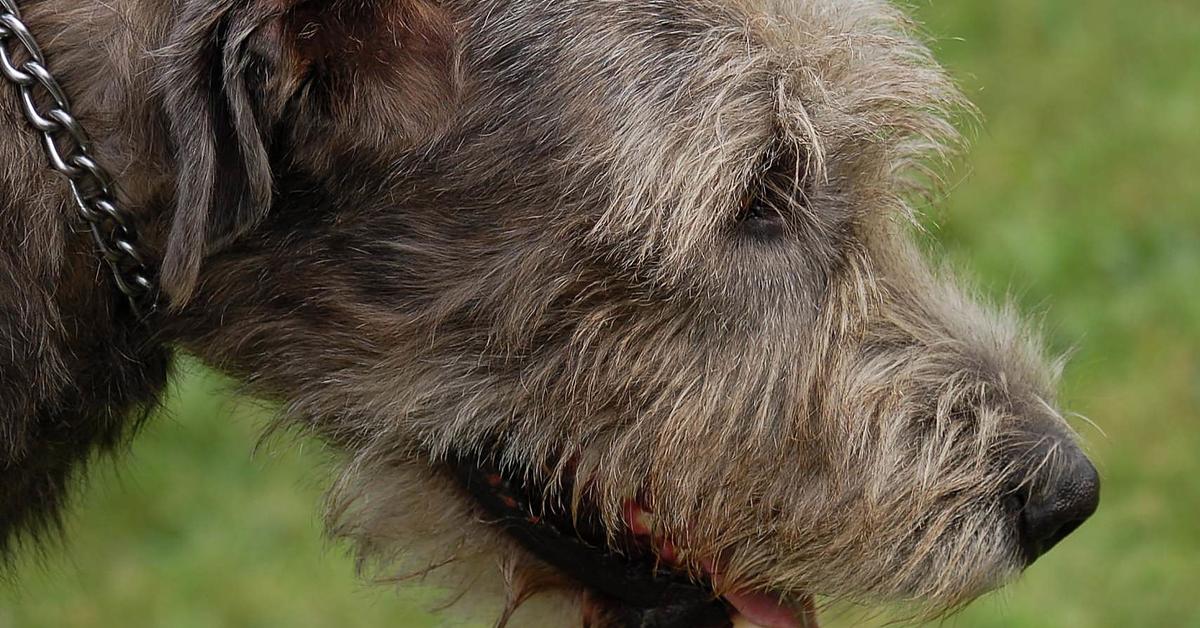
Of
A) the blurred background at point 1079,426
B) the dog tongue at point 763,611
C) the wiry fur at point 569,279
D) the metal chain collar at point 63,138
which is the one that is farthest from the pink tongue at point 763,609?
the metal chain collar at point 63,138

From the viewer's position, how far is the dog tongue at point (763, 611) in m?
4.16

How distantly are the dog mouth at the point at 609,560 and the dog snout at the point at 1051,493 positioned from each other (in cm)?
62

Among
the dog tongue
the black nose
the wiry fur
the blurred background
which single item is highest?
the wiry fur

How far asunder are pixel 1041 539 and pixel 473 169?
1761mm

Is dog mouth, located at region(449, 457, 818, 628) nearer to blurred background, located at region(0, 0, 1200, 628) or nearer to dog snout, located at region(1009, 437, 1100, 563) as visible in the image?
dog snout, located at region(1009, 437, 1100, 563)

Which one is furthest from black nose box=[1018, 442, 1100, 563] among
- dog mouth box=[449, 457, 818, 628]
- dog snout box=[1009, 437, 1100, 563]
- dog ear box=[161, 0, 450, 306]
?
dog ear box=[161, 0, 450, 306]

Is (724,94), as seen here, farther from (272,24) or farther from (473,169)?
(272,24)

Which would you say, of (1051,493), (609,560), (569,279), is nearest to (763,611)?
(609,560)

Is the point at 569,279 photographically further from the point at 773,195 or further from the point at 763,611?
the point at 763,611

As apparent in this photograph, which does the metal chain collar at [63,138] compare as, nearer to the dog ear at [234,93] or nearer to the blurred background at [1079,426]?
the dog ear at [234,93]

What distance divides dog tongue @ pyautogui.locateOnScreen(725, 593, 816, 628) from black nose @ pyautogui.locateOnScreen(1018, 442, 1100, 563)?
26.2 inches

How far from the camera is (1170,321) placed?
26.8ft

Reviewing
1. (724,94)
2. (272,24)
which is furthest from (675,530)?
(272,24)

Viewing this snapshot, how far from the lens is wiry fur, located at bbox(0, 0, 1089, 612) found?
3.59 meters
